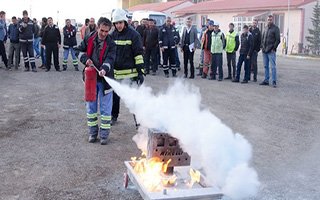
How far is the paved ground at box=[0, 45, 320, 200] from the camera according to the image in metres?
5.12

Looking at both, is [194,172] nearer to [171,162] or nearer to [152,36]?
[171,162]

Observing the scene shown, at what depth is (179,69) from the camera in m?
17.1

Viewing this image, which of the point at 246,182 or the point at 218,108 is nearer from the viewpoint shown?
the point at 246,182

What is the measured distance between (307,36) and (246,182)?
31.5 m

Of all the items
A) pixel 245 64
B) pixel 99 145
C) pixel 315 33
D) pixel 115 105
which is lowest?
pixel 99 145

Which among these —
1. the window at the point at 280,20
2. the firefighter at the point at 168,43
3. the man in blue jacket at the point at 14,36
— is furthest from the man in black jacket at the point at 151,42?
the window at the point at 280,20

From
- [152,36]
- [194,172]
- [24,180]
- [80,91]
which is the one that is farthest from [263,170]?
[152,36]

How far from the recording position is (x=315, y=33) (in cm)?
3253

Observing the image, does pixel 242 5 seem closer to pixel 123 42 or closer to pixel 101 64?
pixel 123 42

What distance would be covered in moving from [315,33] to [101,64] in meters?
29.2

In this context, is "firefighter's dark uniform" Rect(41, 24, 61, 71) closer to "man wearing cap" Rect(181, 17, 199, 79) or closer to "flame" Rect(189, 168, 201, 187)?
"man wearing cap" Rect(181, 17, 199, 79)

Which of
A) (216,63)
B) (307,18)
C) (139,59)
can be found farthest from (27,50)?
(307,18)

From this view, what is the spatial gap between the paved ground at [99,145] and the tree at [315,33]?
2082 cm

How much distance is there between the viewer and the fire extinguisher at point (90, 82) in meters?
6.23
